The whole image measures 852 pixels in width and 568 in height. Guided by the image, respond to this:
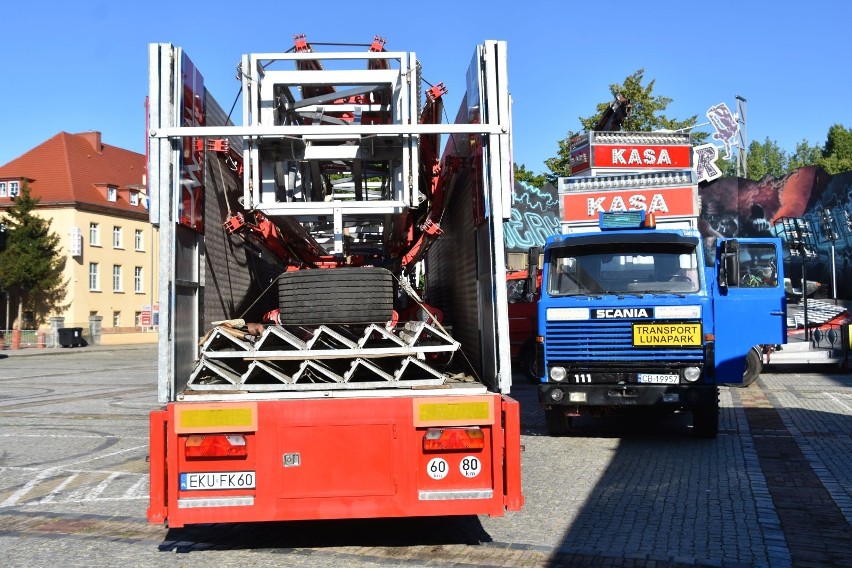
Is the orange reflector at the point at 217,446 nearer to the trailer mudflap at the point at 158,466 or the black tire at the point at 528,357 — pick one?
the trailer mudflap at the point at 158,466

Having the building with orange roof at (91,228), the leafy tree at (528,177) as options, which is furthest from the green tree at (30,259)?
the leafy tree at (528,177)

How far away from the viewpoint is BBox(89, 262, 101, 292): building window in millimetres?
59750

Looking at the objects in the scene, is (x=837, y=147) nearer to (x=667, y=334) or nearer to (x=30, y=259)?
(x=30, y=259)

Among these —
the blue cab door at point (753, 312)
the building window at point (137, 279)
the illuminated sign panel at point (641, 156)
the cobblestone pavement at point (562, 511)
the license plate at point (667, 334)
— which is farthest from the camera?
the building window at point (137, 279)

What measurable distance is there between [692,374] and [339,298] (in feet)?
18.5

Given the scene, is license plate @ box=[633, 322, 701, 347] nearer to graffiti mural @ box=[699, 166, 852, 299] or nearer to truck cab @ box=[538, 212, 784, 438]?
truck cab @ box=[538, 212, 784, 438]

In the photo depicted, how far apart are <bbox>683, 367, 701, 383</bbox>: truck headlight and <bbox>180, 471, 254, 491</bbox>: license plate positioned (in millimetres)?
6394

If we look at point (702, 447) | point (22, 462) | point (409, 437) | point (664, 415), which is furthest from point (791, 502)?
point (22, 462)

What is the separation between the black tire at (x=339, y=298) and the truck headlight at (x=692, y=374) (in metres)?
5.29

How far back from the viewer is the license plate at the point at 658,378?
1067 cm

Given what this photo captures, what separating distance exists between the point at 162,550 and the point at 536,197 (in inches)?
1337

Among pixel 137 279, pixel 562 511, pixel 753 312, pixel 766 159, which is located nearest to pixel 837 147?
pixel 766 159

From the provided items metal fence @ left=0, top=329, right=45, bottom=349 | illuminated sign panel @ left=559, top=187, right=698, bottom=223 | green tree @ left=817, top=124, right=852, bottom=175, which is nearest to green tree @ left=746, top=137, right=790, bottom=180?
green tree @ left=817, top=124, right=852, bottom=175

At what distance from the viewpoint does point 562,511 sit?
7414 mm
